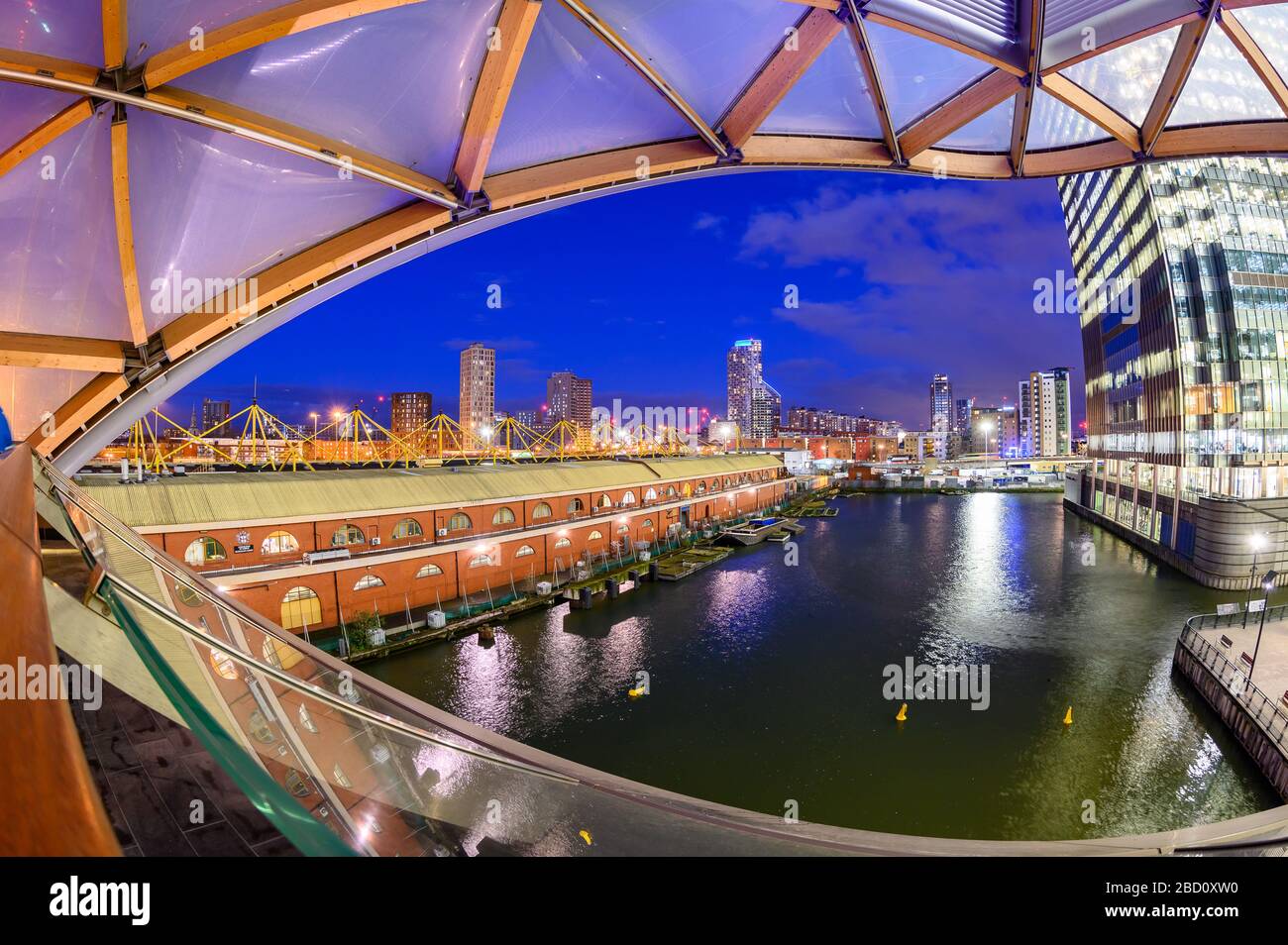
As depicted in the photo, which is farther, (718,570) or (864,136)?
(718,570)

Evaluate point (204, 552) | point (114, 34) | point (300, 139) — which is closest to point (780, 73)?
point (300, 139)

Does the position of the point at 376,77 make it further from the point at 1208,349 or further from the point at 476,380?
the point at 476,380

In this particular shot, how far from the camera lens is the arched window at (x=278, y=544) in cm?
1911

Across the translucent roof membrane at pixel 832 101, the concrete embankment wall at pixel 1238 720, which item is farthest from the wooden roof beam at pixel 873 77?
the concrete embankment wall at pixel 1238 720

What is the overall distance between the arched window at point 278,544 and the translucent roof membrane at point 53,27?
1779cm

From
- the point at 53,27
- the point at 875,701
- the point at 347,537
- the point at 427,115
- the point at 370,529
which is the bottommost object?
the point at 875,701

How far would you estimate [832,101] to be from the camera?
829cm

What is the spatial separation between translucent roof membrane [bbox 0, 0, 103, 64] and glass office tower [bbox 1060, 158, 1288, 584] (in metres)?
44.0

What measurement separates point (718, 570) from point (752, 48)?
29664mm

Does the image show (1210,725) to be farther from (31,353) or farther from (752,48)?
(31,353)

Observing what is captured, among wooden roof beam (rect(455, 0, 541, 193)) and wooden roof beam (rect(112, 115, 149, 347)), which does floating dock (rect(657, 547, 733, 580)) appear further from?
wooden roof beam (rect(112, 115, 149, 347))

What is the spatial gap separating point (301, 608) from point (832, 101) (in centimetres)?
2215

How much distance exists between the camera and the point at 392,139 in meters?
6.88
